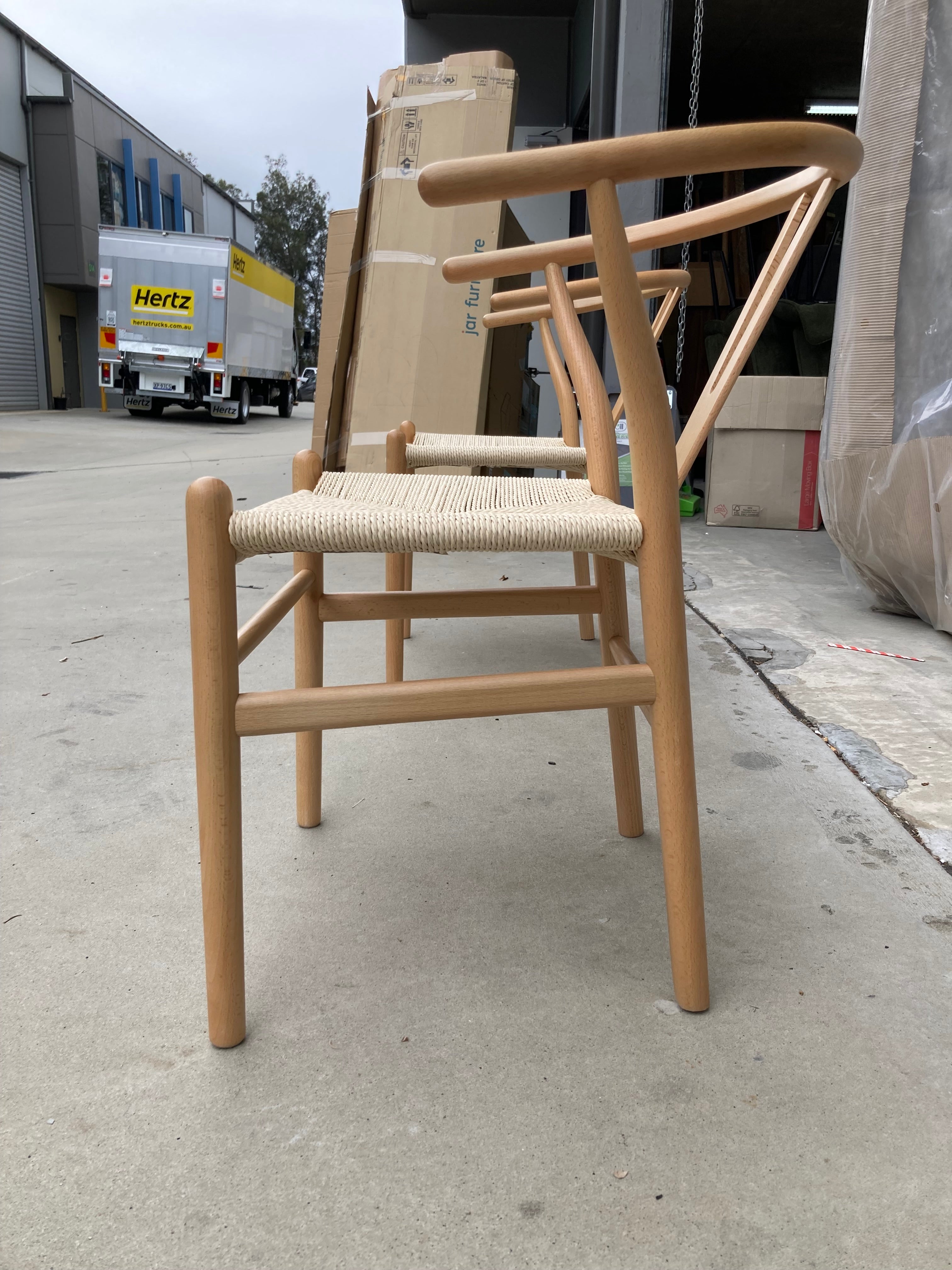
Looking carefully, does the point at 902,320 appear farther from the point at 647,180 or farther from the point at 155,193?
the point at 155,193

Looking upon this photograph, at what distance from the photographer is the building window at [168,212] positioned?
16922mm

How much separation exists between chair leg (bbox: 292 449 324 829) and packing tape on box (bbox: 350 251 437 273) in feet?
8.66

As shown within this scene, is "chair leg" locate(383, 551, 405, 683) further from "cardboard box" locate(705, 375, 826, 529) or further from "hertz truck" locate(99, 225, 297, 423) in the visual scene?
"hertz truck" locate(99, 225, 297, 423)

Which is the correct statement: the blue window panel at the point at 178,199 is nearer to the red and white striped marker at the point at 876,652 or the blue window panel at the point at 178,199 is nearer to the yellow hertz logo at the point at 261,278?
the yellow hertz logo at the point at 261,278

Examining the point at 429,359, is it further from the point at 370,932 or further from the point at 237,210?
the point at 237,210

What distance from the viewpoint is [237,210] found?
2100 cm

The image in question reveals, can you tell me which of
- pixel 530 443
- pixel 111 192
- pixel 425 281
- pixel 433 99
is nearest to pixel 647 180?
pixel 530 443

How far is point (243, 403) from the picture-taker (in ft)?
37.6

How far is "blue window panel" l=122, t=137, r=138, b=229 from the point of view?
49.1 ft

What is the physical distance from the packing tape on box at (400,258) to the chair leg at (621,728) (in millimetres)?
2680

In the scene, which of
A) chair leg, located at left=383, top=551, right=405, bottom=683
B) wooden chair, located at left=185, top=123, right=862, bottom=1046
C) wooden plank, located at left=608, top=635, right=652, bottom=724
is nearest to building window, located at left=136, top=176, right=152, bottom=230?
chair leg, located at left=383, top=551, right=405, bottom=683

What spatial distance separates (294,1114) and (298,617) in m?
0.56

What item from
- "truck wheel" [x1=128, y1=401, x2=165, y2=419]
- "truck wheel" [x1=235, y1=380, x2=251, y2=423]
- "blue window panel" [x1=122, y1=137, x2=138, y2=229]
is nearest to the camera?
"truck wheel" [x1=235, y1=380, x2=251, y2=423]

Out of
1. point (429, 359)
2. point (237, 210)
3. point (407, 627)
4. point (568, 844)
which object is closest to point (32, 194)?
point (237, 210)
